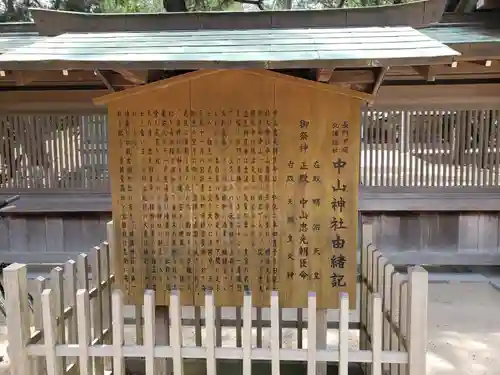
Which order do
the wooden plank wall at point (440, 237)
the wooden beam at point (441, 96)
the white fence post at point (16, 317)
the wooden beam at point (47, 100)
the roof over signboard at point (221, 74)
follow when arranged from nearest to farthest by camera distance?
the white fence post at point (16, 317)
the roof over signboard at point (221, 74)
the wooden beam at point (441, 96)
the wooden beam at point (47, 100)
the wooden plank wall at point (440, 237)

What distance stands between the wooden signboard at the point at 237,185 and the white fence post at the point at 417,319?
2.05 ft

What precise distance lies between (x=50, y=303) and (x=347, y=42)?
2.76 m

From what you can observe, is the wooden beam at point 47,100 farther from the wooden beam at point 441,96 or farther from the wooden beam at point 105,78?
the wooden beam at point 441,96

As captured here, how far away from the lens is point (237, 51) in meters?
3.43

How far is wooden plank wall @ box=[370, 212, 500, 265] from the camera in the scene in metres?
7.86

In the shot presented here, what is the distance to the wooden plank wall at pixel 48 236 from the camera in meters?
7.96

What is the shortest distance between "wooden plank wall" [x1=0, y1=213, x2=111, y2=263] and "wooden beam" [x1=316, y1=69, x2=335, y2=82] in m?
5.13

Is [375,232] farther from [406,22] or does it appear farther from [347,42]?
[347,42]

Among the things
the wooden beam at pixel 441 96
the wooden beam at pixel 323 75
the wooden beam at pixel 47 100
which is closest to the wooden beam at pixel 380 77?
the wooden beam at pixel 323 75

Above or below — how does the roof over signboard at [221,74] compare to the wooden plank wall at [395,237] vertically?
above

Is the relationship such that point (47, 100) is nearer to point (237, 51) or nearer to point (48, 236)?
point (48, 236)

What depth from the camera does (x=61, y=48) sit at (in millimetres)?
3564

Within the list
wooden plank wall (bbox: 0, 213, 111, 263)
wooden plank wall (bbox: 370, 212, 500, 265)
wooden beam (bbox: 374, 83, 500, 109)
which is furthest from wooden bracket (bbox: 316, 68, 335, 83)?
wooden plank wall (bbox: 0, 213, 111, 263)

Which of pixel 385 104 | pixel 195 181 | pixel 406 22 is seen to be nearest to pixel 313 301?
pixel 195 181
